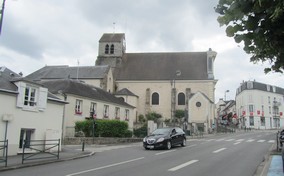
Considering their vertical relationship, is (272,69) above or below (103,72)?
below

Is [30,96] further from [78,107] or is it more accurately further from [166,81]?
[166,81]

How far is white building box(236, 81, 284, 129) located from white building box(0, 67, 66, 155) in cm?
6693

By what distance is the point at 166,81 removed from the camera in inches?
2288

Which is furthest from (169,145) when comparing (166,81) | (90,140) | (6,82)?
(166,81)

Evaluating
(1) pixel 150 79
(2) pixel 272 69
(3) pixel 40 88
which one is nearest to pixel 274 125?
(1) pixel 150 79

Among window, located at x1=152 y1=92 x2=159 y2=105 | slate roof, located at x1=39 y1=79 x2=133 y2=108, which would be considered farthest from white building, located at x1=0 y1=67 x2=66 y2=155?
window, located at x1=152 y1=92 x2=159 y2=105

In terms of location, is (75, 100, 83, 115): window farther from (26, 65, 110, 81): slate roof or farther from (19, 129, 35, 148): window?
(26, 65, 110, 81): slate roof

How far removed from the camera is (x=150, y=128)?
37.3 metres

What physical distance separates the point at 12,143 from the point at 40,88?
3.52 metres

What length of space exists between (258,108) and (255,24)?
80.4 m

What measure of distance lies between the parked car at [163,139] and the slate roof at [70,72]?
31371 mm

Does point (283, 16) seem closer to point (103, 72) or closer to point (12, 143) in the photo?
point (12, 143)

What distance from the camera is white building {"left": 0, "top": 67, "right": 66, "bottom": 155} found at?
16.3 meters

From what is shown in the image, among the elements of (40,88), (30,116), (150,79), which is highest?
(150,79)
